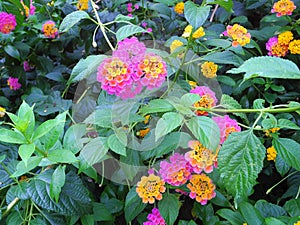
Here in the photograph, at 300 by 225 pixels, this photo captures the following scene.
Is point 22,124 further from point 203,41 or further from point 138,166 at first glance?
point 203,41

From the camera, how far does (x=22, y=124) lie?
866 millimetres

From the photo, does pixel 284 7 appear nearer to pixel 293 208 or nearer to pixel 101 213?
pixel 293 208

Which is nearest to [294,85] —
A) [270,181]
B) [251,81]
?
[251,81]

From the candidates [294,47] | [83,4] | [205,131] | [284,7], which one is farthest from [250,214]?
[83,4]

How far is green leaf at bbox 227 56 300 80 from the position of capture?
0.70 meters

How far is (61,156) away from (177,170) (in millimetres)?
254

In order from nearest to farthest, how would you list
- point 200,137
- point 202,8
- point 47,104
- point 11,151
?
point 200,137 → point 202,8 → point 11,151 → point 47,104

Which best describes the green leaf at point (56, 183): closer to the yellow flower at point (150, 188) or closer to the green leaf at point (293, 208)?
the yellow flower at point (150, 188)

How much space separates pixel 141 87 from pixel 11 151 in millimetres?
488

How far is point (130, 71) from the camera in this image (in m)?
0.86

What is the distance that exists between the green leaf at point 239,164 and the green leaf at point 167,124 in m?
0.10

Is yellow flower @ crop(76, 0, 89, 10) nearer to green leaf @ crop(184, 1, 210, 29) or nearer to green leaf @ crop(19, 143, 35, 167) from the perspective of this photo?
green leaf @ crop(184, 1, 210, 29)

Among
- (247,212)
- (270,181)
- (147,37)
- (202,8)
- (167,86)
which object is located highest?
(202,8)

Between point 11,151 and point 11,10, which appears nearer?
point 11,151
